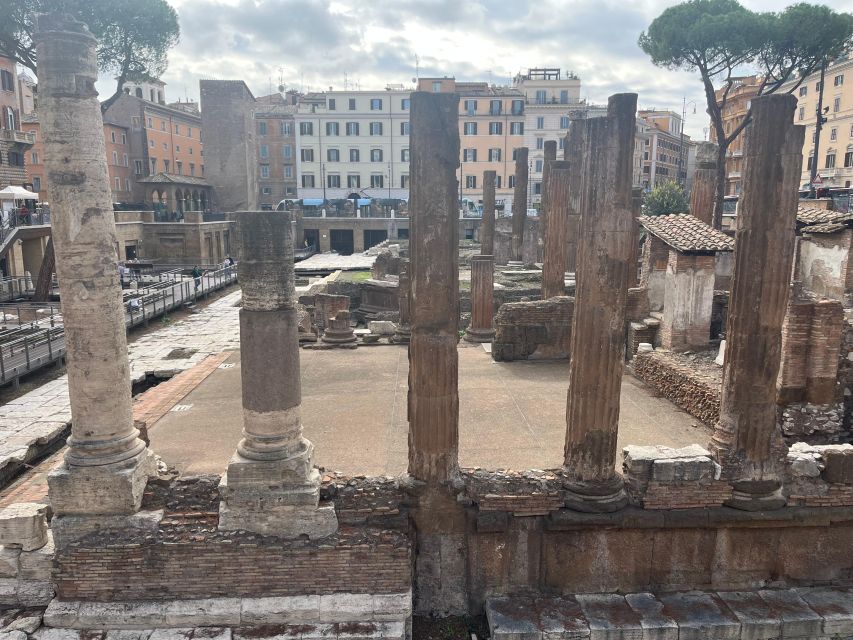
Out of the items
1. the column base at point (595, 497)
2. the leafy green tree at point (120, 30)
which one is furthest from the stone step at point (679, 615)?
the leafy green tree at point (120, 30)

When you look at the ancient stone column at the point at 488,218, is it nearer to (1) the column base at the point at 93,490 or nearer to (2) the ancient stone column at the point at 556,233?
(2) the ancient stone column at the point at 556,233

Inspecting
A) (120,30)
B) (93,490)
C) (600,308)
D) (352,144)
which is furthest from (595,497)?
(352,144)

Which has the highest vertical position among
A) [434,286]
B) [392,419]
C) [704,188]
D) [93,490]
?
[704,188]

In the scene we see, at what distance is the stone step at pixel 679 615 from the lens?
5949mm

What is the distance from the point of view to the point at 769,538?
657 centimetres

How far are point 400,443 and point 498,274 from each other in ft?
55.7

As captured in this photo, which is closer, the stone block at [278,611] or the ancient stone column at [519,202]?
the stone block at [278,611]

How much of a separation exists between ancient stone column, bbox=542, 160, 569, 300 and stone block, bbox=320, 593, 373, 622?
1059 centimetres

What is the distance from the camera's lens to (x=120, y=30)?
28.7m

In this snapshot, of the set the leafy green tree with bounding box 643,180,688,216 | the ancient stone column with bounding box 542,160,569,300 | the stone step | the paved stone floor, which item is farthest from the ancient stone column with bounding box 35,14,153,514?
the leafy green tree with bounding box 643,180,688,216

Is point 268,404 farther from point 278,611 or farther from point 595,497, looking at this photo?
point 595,497

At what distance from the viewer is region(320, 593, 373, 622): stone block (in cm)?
599

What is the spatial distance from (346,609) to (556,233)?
11436 millimetres

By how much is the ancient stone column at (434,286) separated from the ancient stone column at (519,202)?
19435 millimetres
